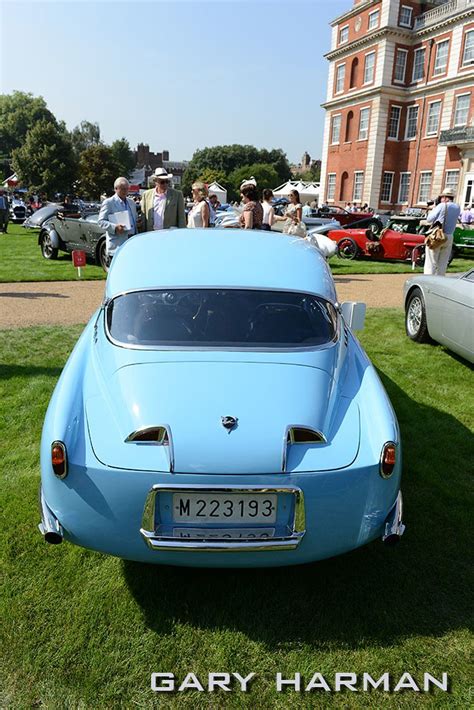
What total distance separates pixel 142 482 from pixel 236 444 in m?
0.45

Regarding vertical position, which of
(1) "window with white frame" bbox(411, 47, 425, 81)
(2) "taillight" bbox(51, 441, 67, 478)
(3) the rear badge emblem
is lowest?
(2) "taillight" bbox(51, 441, 67, 478)

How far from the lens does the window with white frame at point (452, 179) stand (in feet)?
134

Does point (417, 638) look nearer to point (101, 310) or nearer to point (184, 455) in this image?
point (184, 455)

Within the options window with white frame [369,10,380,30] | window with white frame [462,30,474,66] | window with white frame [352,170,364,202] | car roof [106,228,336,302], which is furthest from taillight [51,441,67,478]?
window with white frame [369,10,380,30]

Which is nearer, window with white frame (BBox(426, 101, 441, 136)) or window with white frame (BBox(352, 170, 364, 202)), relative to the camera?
window with white frame (BBox(426, 101, 441, 136))

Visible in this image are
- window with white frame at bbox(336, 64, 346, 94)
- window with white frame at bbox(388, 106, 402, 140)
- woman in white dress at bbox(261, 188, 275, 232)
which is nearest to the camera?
woman in white dress at bbox(261, 188, 275, 232)

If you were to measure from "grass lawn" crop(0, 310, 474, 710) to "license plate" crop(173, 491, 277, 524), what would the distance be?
583 millimetres

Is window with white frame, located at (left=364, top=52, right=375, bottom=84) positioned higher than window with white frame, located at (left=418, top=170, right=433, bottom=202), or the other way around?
window with white frame, located at (left=364, top=52, right=375, bottom=84)

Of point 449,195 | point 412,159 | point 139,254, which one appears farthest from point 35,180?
point 139,254

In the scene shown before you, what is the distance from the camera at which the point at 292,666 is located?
92.0 inches

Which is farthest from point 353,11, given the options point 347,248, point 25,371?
point 25,371

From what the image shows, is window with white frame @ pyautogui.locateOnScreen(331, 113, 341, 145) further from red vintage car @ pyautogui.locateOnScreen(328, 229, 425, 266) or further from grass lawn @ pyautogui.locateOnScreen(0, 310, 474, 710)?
grass lawn @ pyautogui.locateOnScreen(0, 310, 474, 710)

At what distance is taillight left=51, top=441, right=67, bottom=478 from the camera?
243 cm

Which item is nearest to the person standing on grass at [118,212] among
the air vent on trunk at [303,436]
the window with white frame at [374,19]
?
the air vent on trunk at [303,436]
